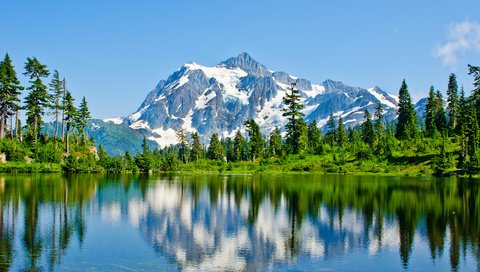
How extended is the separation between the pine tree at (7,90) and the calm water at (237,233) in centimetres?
5830

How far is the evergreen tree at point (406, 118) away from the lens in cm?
14169

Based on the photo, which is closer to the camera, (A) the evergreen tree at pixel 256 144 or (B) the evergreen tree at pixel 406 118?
(B) the evergreen tree at pixel 406 118

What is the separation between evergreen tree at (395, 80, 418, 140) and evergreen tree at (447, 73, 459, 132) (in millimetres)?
11322

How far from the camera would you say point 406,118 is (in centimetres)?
14938

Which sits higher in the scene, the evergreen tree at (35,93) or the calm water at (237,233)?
the evergreen tree at (35,93)

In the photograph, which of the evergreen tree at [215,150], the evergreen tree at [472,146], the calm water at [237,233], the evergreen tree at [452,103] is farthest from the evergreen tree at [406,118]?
the calm water at [237,233]

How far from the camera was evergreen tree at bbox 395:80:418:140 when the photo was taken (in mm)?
141688

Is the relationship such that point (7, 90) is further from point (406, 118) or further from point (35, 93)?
point (406, 118)

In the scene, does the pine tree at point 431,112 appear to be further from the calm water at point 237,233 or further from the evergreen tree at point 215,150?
the calm water at point 237,233

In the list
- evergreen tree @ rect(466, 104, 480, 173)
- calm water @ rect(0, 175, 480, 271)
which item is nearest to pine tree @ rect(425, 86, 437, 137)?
evergreen tree @ rect(466, 104, 480, 173)

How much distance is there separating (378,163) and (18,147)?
9216 cm

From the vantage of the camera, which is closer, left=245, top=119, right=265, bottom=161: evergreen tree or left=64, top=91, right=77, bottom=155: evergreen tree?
left=64, top=91, right=77, bottom=155: evergreen tree

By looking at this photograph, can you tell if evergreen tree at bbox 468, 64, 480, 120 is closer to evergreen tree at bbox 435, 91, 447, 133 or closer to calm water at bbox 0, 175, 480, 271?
evergreen tree at bbox 435, 91, 447, 133

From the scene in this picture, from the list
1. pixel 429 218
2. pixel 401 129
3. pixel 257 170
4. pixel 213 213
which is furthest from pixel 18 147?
pixel 401 129
